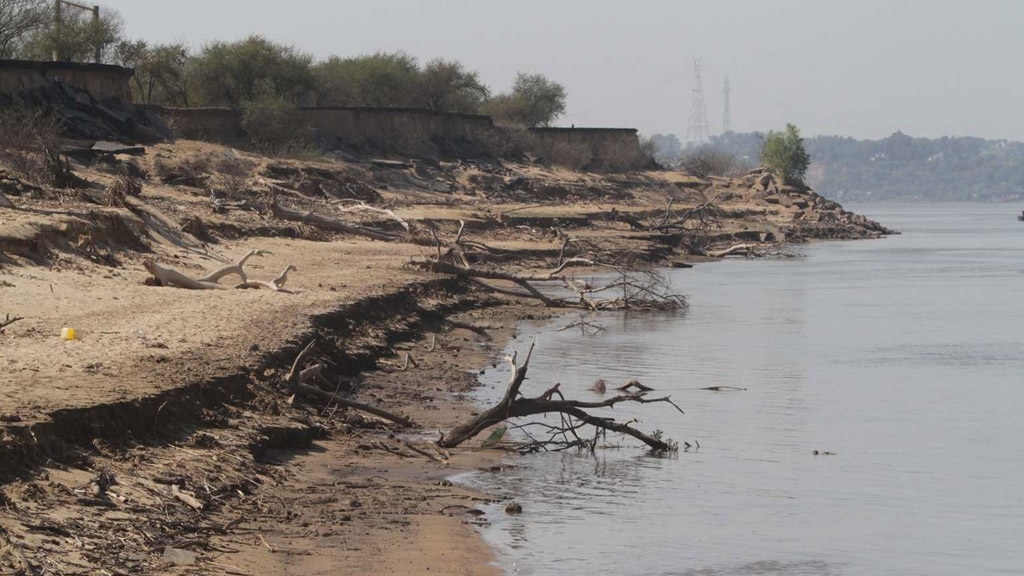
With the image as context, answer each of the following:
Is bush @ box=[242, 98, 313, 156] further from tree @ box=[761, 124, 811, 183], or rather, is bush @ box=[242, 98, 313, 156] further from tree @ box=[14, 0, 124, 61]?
tree @ box=[761, 124, 811, 183]

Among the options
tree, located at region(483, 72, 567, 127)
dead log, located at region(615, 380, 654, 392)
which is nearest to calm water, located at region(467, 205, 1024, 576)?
dead log, located at region(615, 380, 654, 392)

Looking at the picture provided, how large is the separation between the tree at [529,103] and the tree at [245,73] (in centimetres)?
2634

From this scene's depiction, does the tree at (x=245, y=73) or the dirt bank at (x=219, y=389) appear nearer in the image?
the dirt bank at (x=219, y=389)

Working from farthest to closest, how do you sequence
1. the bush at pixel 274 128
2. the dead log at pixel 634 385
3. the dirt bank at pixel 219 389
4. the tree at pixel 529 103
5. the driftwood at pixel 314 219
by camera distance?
the tree at pixel 529 103
the bush at pixel 274 128
the driftwood at pixel 314 219
the dead log at pixel 634 385
the dirt bank at pixel 219 389

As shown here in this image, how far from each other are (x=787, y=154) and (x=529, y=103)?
834 inches

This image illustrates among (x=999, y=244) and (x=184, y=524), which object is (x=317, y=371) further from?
(x=999, y=244)

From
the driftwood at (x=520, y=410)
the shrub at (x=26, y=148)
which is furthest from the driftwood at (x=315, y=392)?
the shrub at (x=26, y=148)

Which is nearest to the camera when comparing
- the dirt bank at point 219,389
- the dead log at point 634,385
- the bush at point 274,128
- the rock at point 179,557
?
the rock at point 179,557

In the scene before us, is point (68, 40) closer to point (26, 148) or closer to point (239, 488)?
point (26, 148)

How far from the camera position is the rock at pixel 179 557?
281 inches

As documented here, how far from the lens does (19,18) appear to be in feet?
145

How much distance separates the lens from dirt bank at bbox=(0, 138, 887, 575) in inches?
305

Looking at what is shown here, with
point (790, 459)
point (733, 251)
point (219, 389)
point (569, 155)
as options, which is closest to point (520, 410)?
point (219, 389)

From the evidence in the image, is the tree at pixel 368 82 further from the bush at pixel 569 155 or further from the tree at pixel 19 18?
the tree at pixel 19 18
